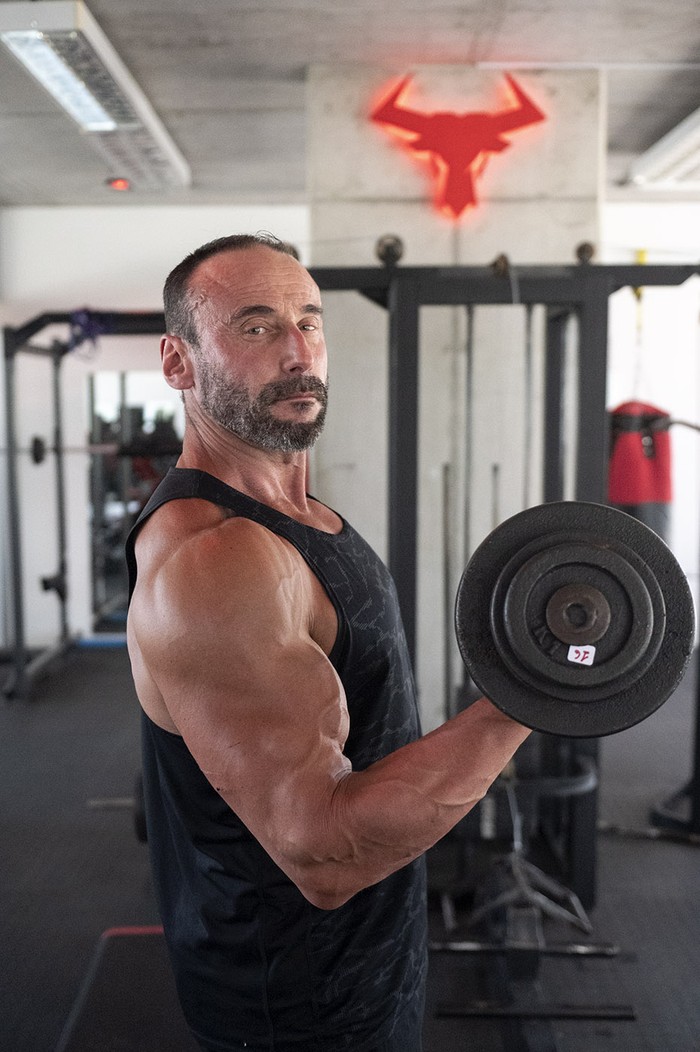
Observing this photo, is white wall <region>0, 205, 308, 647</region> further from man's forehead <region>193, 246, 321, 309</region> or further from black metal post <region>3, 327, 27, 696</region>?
man's forehead <region>193, 246, 321, 309</region>

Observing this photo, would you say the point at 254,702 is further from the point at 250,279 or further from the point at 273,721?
the point at 250,279

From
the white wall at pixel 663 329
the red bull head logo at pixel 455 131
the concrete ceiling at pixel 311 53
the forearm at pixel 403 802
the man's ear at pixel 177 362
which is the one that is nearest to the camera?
the forearm at pixel 403 802

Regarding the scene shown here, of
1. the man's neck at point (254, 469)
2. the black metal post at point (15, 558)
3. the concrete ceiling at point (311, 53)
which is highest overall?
the concrete ceiling at point (311, 53)

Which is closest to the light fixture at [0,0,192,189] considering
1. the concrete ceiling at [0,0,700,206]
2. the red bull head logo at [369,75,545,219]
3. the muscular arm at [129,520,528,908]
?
the concrete ceiling at [0,0,700,206]

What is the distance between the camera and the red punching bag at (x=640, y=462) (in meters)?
2.98

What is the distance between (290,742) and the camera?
78cm

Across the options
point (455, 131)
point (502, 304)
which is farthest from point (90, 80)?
point (502, 304)

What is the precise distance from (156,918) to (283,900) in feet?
5.84

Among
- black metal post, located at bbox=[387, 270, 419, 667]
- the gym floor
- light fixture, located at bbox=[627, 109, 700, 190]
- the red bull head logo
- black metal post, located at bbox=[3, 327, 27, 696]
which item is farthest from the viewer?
black metal post, located at bbox=[3, 327, 27, 696]

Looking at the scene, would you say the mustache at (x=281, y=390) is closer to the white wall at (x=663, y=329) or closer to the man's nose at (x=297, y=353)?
the man's nose at (x=297, y=353)

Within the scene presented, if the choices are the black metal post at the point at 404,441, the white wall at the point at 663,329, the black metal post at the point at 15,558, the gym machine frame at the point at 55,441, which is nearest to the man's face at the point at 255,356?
the black metal post at the point at 404,441

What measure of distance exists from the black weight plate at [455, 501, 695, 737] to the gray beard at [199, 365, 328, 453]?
12.7 inches

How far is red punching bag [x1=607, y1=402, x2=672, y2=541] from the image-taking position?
117 inches

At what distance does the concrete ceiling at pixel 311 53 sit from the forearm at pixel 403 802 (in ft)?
7.50
